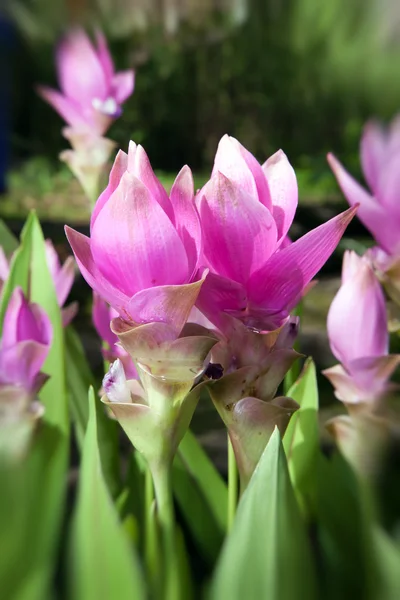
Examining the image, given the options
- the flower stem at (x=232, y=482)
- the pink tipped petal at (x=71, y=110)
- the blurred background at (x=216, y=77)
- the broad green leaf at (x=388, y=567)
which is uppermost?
the blurred background at (x=216, y=77)

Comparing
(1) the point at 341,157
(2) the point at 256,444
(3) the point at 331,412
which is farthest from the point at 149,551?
(1) the point at 341,157

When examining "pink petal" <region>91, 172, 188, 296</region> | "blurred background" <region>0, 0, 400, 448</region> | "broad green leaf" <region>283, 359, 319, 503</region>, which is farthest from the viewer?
"blurred background" <region>0, 0, 400, 448</region>

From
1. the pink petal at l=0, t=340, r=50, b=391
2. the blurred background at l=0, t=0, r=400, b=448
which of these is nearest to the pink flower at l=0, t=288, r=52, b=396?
the pink petal at l=0, t=340, r=50, b=391

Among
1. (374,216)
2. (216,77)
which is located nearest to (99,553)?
(374,216)

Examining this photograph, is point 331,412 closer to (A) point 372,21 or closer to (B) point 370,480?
(B) point 370,480

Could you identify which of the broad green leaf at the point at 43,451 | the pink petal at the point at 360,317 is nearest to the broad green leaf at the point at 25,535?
the broad green leaf at the point at 43,451

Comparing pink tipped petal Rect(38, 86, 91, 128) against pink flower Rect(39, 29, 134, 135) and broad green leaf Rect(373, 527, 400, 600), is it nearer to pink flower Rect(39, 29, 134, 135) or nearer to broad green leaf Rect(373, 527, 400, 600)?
pink flower Rect(39, 29, 134, 135)

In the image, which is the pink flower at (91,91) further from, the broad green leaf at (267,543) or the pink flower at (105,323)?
the broad green leaf at (267,543)
